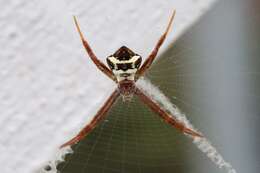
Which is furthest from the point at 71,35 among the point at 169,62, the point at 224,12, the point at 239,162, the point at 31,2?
the point at 239,162

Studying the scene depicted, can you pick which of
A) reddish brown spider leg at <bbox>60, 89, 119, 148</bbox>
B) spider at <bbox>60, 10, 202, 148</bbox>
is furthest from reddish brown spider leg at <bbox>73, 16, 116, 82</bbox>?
reddish brown spider leg at <bbox>60, 89, 119, 148</bbox>

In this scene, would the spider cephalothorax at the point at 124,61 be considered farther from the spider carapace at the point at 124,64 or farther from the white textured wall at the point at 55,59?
the white textured wall at the point at 55,59

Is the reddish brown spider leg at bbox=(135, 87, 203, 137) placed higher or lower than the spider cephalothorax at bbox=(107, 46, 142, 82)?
lower

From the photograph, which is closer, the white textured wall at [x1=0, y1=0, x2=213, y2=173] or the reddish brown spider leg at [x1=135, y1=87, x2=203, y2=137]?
the white textured wall at [x1=0, y1=0, x2=213, y2=173]

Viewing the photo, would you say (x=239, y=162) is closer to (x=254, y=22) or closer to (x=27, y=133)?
(x=254, y=22)

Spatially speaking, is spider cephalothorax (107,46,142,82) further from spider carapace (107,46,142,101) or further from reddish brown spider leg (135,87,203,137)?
reddish brown spider leg (135,87,203,137)

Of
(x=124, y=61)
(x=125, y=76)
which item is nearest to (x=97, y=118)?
(x=125, y=76)

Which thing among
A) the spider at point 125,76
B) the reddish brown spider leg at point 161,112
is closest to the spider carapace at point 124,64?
the spider at point 125,76
